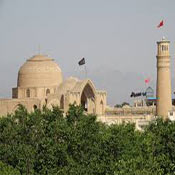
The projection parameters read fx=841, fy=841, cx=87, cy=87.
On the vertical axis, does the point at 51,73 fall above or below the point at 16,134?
above

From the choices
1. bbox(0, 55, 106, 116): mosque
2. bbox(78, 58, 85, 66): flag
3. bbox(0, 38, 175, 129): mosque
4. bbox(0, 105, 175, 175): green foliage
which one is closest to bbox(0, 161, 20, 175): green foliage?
bbox(0, 105, 175, 175): green foliage

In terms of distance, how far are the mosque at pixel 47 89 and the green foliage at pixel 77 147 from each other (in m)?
29.5

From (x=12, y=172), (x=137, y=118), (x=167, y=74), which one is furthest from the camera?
(x=137, y=118)

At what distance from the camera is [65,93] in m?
67.4

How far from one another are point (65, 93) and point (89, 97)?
216 inches

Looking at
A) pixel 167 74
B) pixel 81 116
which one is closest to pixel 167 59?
pixel 167 74

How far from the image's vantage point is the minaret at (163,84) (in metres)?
60.6

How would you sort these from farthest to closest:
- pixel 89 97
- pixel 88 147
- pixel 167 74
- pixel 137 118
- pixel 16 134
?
pixel 89 97
pixel 137 118
pixel 167 74
pixel 16 134
pixel 88 147

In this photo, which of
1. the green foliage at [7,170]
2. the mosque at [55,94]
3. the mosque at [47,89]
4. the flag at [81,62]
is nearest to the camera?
the green foliage at [7,170]

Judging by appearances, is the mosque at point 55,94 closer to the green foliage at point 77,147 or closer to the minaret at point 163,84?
the minaret at point 163,84

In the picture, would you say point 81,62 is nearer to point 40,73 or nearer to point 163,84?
point 40,73

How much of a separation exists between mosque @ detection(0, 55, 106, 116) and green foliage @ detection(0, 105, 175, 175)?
29.5 meters

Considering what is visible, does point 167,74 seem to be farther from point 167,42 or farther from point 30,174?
point 30,174

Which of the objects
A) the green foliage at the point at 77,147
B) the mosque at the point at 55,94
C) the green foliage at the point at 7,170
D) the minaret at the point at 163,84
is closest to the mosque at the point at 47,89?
the mosque at the point at 55,94
